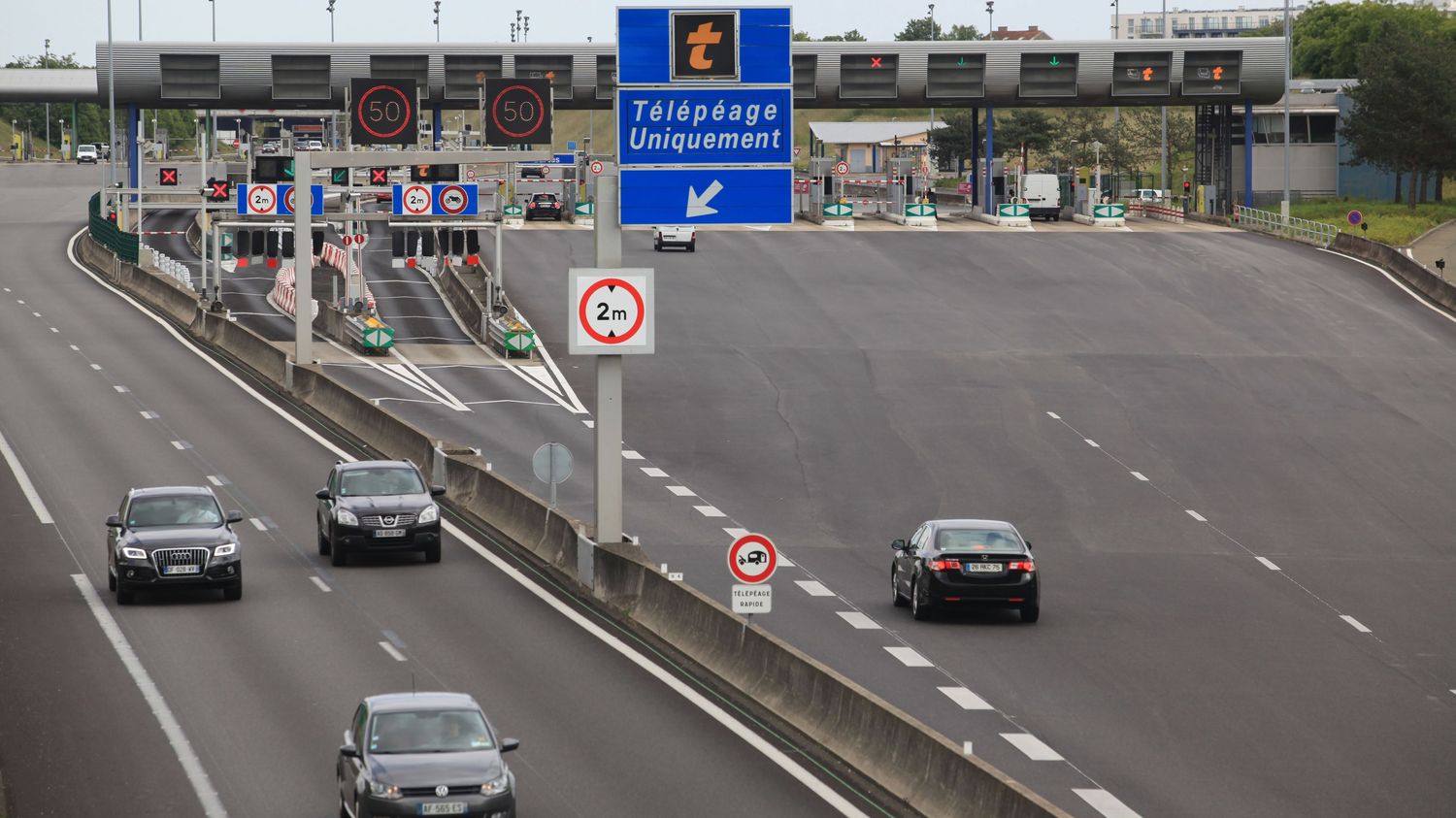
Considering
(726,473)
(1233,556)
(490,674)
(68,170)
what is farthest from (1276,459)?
(68,170)

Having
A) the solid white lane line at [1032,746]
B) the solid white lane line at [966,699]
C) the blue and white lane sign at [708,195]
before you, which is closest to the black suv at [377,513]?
the blue and white lane sign at [708,195]

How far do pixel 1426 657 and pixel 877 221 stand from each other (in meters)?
64.9

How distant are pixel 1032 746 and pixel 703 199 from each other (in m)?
9.71

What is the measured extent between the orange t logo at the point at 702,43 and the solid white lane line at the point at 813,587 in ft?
26.6

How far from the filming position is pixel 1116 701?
22.8 metres

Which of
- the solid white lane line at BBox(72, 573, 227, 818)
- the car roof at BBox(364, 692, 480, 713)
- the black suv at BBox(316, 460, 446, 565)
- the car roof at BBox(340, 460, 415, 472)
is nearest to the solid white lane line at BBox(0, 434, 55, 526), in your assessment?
the solid white lane line at BBox(72, 573, 227, 818)

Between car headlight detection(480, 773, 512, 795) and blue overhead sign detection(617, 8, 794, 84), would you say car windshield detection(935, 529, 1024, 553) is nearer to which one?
blue overhead sign detection(617, 8, 794, 84)

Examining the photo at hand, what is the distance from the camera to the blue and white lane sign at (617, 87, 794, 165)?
2695cm

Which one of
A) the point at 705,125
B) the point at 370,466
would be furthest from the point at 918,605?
the point at 370,466

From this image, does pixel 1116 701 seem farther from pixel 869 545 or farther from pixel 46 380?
pixel 46 380

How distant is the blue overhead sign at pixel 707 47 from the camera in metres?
27.0

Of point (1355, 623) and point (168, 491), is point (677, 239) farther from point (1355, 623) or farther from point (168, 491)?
point (1355, 623)

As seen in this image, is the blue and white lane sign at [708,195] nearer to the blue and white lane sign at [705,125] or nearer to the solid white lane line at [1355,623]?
the blue and white lane sign at [705,125]

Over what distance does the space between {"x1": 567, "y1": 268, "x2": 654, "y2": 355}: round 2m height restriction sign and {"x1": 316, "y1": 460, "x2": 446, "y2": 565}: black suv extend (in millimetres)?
4226
